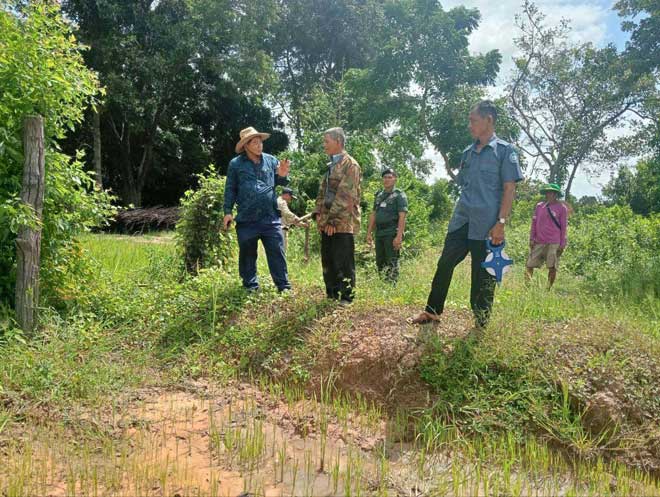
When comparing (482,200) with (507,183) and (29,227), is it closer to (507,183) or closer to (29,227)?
(507,183)

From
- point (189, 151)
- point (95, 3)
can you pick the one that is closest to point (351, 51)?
point (189, 151)

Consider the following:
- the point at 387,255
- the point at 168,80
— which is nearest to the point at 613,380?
the point at 387,255

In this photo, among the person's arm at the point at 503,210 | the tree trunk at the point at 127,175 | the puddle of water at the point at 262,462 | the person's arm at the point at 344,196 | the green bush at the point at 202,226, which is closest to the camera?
the puddle of water at the point at 262,462

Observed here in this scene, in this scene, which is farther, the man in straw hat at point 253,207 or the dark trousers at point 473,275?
the man in straw hat at point 253,207

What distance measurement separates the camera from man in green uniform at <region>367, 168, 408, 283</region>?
6.21 meters

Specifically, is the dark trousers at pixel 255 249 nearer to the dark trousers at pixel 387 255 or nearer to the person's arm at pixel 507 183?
the dark trousers at pixel 387 255

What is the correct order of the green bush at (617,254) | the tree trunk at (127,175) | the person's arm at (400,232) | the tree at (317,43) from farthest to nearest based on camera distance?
the tree at (317,43) → the tree trunk at (127,175) → the green bush at (617,254) → the person's arm at (400,232)

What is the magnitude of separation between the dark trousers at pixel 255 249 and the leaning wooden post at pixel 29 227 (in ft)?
6.06

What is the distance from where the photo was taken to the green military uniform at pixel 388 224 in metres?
6.23

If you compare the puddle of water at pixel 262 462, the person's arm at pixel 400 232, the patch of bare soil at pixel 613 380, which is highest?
the person's arm at pixel 400 232

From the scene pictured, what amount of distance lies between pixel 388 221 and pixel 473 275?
2.51 meters

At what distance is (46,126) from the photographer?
4.40 meters

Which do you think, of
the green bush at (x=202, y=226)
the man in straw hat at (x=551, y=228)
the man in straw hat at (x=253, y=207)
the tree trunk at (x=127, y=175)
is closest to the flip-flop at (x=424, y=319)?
the man in straw hat at (x=253, y=207)

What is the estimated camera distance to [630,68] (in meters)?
9.08
